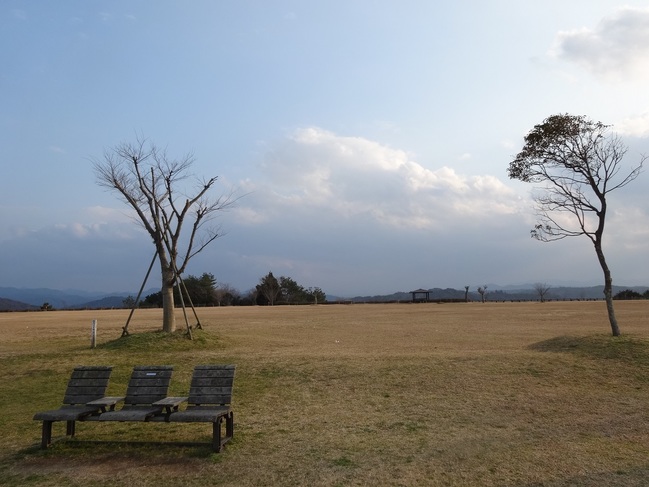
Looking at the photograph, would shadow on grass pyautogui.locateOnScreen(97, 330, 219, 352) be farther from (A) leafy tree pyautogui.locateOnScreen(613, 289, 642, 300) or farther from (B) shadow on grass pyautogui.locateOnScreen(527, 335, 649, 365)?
(A) leafy tree pyautogui.locateOnScreen(613, 289, 642, 300)

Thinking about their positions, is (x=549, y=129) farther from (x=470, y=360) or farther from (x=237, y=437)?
(x=237, y=437)

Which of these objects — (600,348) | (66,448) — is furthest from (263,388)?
(600,348)

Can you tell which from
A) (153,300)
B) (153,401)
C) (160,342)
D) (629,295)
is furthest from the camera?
(153,300)

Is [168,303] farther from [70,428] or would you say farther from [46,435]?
[46,435]

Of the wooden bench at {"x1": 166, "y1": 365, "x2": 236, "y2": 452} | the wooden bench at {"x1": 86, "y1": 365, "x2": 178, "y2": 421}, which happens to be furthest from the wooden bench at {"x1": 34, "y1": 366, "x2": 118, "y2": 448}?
the wooden bench at {"x1": 166, "y1": 365, "x2": 236, "y2": 452}

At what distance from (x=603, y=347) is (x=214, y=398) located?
10942 mm

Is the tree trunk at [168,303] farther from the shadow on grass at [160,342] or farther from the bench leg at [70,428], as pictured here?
the bench leg at [70,428]

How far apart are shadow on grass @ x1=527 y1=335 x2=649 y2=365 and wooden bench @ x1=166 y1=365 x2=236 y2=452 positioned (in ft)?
32.1

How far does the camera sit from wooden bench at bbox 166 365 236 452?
21.0 feet

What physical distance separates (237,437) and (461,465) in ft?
9.88

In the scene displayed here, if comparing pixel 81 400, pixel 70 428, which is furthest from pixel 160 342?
pixel 81 400

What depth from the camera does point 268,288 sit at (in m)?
81.8

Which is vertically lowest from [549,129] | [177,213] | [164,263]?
[164,263]

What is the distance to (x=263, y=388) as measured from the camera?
1062 centimetres
